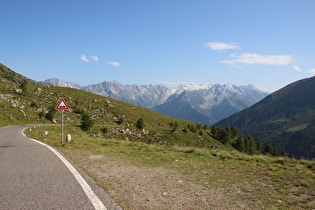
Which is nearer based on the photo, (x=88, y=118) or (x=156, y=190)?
(x=156, y=190)

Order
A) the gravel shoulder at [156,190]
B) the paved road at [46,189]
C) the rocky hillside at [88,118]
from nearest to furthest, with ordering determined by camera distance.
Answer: the paved road at [46,189] < the gravel shoulder at [156,190] < the rocky hillside at [88,118]

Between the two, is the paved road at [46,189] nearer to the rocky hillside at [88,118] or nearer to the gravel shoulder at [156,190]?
the gravel shoulder at [156,190]

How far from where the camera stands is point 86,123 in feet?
131

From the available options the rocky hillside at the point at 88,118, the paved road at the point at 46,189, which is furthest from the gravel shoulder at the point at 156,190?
the rocky hillside at the point at 88,118

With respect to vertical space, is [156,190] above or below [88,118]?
above

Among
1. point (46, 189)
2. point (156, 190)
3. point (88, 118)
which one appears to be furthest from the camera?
point (88, 118)

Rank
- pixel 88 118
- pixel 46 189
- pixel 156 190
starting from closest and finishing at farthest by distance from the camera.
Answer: pixel 46 189, pixel 156 190, pixel 88 118

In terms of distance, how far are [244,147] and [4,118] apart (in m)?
71.9

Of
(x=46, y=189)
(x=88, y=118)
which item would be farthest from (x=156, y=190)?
(x=88, y=118)

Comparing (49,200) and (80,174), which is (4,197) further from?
(80,174)

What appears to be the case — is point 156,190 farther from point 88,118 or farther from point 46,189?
point 88,118

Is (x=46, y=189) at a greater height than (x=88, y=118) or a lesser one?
greater

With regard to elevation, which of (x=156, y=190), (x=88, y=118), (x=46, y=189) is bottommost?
(x=88, y=118)

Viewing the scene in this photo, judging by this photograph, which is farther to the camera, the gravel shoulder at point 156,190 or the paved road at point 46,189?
the gravel shoulder at point 156,190
